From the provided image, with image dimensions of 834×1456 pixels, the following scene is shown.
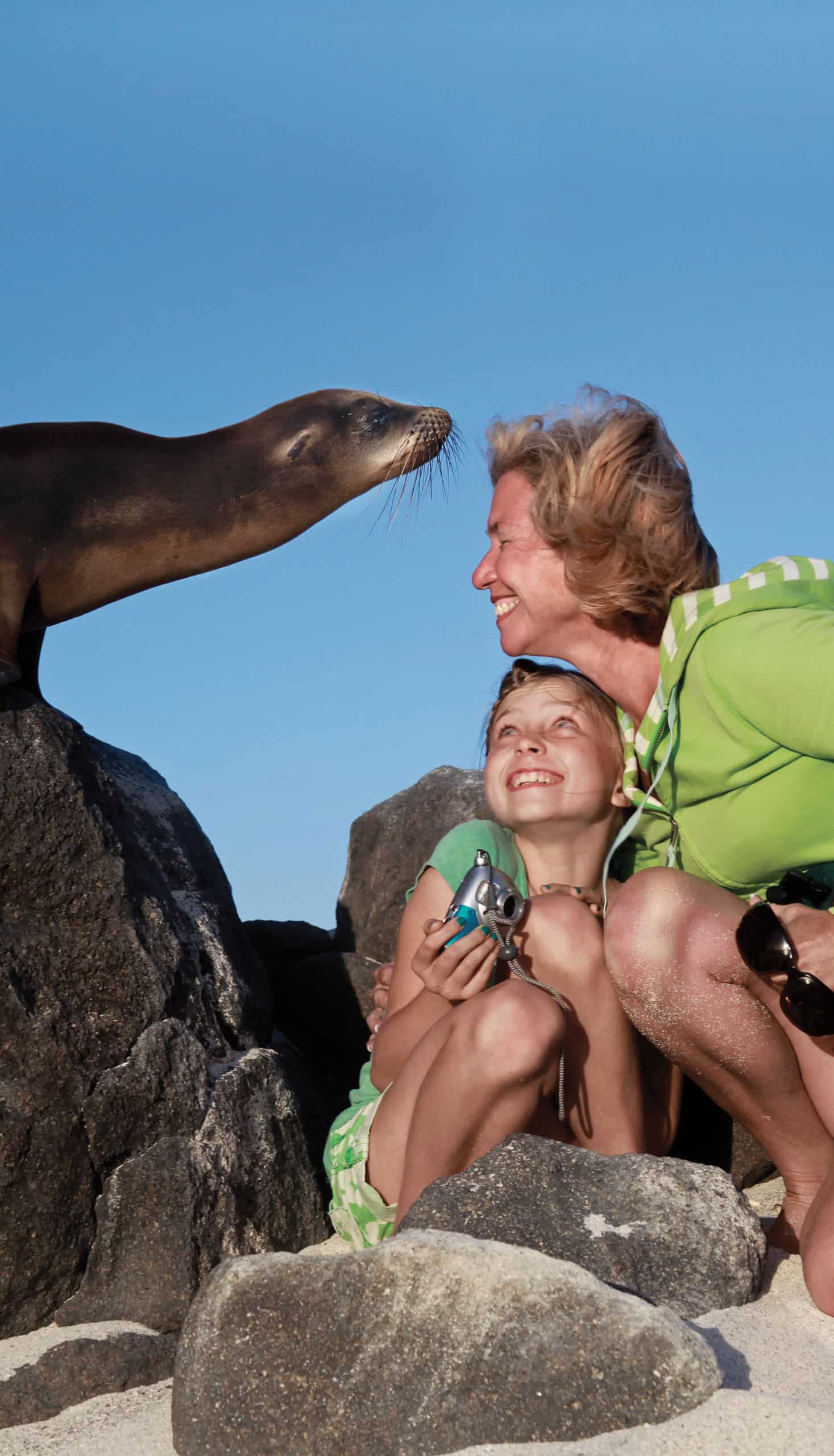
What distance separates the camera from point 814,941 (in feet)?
8.99

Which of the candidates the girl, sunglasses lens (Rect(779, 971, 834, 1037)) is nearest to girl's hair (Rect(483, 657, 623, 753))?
the girl

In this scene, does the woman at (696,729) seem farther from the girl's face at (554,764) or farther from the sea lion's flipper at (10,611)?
the sea lion's flipper at (10,611)

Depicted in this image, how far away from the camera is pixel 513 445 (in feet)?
11.5

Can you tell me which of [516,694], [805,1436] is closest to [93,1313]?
[805,1436]

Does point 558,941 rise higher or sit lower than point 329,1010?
higher

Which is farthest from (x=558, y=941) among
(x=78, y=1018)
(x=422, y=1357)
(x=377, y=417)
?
(x=377, y=417)

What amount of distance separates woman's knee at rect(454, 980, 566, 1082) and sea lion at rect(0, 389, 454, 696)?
1350 mm

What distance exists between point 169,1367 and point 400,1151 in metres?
0.69

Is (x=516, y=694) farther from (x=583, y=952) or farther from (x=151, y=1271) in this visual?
(x=151, y=1271)

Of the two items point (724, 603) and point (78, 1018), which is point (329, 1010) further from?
point (724, 603)

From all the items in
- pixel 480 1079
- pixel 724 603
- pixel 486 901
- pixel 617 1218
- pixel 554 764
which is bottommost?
pixel 617 1218

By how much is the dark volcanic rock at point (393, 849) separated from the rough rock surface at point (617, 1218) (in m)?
2.36

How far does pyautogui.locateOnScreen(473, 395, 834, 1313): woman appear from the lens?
2.74m

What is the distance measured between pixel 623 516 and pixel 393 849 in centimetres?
234
